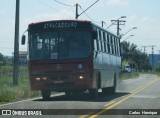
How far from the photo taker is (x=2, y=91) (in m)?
24.0

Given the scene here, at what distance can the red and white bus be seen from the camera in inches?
872

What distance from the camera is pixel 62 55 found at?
72.8 ft

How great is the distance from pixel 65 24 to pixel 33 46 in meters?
1.66

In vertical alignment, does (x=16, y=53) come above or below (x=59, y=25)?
below

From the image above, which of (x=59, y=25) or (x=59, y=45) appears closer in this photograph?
(x=59, y=45)

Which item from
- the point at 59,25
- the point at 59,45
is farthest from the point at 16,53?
the point at 59,45

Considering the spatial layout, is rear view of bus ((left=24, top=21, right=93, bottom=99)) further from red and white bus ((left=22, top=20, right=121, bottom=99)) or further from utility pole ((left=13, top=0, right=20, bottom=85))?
utility pole ((left=13, top=0, right=20, bottom=85))

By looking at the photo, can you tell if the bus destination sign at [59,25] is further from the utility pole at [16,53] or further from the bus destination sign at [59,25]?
the utility pole at [16,53]

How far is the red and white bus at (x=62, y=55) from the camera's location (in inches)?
872

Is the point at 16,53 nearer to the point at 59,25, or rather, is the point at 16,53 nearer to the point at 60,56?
the point at 59,25

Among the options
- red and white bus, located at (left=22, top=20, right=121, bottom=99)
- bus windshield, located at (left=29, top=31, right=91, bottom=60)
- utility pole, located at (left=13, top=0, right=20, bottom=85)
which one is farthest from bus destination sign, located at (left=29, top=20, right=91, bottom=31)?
utility pole, located at (left=13, top=0, right=20, bottom=85)

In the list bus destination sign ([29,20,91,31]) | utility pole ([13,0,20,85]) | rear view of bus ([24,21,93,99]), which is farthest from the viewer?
utility pole ([13,0,20,85])

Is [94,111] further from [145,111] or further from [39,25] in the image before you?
[39,25]

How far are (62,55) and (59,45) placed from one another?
1.47ft
